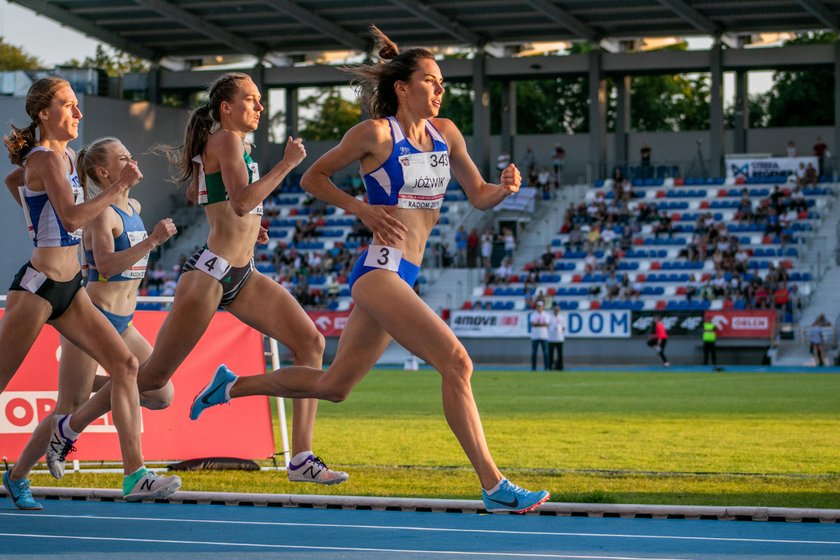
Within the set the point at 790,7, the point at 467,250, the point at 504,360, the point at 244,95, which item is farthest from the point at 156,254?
the point at 244,95

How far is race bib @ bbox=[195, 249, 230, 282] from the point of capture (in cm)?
815

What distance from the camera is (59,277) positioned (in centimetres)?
811

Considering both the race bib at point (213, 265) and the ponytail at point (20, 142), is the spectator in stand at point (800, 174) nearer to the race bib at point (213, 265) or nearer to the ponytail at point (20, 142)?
the race bib at point (213, 265)

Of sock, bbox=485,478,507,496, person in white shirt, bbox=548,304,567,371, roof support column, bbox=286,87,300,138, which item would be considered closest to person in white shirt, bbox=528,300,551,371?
person in white shirt, bbox=548,304,567,371

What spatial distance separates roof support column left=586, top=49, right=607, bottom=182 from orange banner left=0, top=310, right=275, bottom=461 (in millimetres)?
39412

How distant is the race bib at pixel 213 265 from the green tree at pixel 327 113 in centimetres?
7340

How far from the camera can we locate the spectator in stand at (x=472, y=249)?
4715 cm

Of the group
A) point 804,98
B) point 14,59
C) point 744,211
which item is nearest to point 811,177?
point 744,211

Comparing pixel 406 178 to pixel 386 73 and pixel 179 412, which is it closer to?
pixel 386 73

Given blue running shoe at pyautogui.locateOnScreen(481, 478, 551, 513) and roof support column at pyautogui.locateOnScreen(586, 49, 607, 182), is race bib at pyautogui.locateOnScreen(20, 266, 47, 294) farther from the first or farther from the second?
roof support column at pyautogui.locateOnScreen(586, 49, 607, 182)

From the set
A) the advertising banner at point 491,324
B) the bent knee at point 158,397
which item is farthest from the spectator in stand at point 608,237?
the bent knee at point 158,397

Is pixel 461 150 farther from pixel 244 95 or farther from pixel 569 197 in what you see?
pixel 569 197

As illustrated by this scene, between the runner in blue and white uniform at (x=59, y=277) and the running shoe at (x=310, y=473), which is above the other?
the runner in blue and white uniform at (x=59, y=277)

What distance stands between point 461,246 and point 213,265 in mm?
39653
